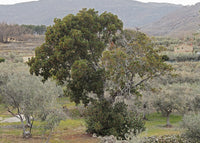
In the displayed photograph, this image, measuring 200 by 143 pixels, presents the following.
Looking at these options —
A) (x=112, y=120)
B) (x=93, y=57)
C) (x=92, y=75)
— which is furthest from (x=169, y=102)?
(x=92, y=75)

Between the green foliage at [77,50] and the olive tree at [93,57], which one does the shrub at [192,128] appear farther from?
the green foliage at [77,50]

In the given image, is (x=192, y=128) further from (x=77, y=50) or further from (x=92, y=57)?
(x=77, y=50)

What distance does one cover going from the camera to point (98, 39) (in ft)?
62.5

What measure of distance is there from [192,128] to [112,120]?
543cm

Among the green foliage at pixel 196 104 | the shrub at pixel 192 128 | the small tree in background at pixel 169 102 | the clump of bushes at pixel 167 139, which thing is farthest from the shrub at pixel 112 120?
the green foliage at pixel 196 104

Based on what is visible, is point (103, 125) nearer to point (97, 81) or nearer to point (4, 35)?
point (97, 81)

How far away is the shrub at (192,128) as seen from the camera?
56.2 ft

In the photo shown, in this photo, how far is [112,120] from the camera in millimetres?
18625

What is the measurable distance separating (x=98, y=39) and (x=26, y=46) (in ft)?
246

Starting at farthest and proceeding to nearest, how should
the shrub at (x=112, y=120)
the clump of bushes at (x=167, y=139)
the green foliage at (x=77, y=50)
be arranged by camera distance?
the clump of bushes at (x=167, y=139) < the shrub at (x=112, y=120) < the green foliage at (x=77, y=50)

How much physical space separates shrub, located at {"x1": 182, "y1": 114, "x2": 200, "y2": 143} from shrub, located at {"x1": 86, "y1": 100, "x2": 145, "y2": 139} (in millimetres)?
3138

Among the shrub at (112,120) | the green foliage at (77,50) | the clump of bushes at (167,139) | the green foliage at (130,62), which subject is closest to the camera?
the green foliage at (77,50)

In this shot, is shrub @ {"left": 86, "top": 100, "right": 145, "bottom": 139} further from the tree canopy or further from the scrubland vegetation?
the tree canopy

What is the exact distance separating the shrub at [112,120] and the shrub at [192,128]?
Answer: 10.3ft
